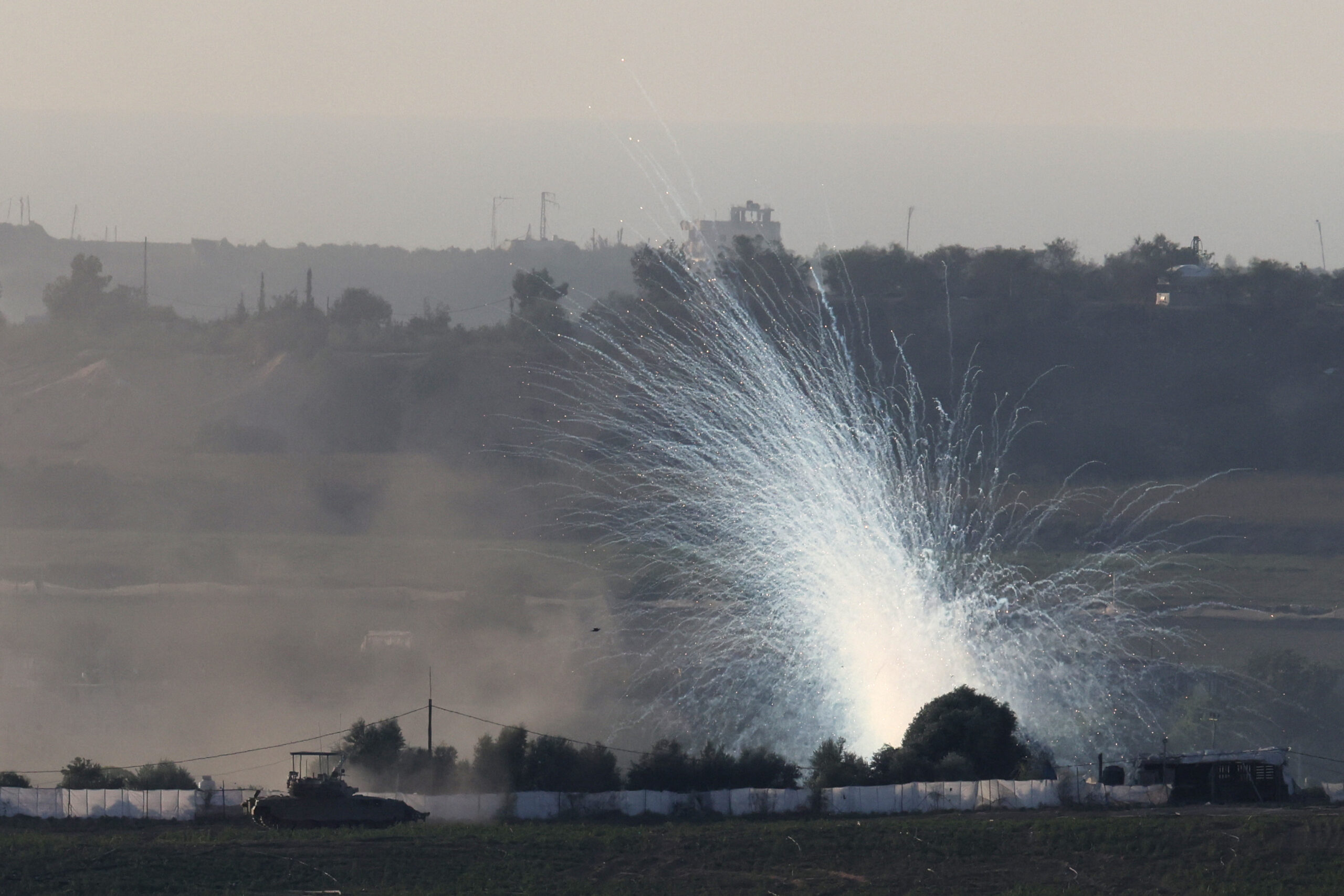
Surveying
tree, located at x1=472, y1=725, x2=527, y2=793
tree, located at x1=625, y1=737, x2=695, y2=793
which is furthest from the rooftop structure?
tree, located at x1=472, y1=725, x2=527, y2=793

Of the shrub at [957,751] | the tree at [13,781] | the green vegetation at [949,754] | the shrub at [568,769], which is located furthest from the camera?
the shrub at [568,769]

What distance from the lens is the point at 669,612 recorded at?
10731 centimetres

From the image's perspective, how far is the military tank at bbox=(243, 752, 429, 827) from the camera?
60.1 m

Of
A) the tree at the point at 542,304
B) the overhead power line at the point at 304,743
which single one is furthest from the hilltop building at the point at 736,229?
the overhead power line at the point at 304,743

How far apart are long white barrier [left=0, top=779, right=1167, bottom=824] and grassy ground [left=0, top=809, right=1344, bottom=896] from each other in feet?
4.78

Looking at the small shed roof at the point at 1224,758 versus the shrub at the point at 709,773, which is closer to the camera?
the small shed roof at the point at 1224,758

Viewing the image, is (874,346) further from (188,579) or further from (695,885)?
(695,885)

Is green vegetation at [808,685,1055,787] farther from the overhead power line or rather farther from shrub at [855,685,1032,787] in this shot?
the overhead power line

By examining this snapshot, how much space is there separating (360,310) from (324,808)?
122003mm

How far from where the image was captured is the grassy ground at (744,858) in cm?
5500

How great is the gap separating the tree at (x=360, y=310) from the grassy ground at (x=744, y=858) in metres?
117

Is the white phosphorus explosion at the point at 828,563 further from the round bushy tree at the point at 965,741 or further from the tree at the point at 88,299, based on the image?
the tree at the point at 88,299

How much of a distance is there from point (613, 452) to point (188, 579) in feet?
84.3

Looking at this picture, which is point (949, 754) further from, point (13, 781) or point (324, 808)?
point (13, 781)
